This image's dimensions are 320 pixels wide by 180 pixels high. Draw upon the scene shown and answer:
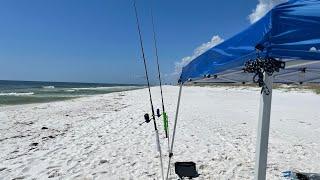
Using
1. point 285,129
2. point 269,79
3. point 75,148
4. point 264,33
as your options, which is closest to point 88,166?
point 75,148

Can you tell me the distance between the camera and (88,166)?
7047mm

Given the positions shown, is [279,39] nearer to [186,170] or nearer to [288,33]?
[288,33]

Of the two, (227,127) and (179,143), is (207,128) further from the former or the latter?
(179,143)

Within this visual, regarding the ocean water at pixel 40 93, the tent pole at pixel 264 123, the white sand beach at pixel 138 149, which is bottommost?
the white sand beach at pixel 138 149

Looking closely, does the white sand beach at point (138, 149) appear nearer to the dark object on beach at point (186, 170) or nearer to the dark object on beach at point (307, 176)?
the dark object on beach at point (186, 170)

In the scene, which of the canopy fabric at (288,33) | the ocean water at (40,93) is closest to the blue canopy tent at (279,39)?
the canopy fabric at (288,33)

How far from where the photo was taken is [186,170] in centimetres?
630

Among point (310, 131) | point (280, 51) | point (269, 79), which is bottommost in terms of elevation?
point (310, 131)

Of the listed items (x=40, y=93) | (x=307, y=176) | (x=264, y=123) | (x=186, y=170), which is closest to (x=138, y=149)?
(x=186, y=170)

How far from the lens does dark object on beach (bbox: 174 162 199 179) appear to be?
6180mm

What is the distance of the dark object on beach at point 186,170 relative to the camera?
20.3ft

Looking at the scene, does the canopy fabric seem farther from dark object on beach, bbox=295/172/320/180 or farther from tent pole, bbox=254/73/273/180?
dark object on beach, bbox=295/172/320/180

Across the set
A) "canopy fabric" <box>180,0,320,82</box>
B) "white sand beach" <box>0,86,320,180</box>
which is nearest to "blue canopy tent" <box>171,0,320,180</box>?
"canopy fabric" <box>180,0,320,82</box>

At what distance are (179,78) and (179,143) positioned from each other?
4.45 metres
